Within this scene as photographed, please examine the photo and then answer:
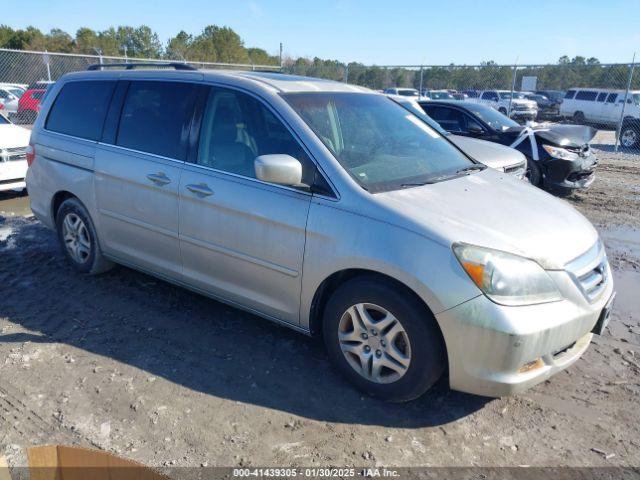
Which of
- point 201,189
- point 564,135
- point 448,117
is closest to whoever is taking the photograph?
point 201,189

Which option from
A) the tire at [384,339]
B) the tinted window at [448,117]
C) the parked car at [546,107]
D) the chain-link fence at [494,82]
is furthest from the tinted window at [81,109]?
the parked car at [546,107]

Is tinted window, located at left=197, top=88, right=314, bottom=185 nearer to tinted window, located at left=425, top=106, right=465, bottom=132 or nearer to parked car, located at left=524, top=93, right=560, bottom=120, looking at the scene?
tinted window, located at left=425, top=106, right=465, bottom=132

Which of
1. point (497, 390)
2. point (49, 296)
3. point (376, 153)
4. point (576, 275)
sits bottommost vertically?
point (49, 296)

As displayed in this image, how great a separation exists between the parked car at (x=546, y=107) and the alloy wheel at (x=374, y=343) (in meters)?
28.9

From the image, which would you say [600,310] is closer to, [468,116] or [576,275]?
[576,275]

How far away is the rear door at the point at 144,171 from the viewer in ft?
12.9

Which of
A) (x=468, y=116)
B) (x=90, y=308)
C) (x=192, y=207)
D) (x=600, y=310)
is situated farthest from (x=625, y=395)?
(x=468, y=116)

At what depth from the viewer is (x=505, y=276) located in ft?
8.92

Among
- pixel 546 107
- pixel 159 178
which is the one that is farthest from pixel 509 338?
pixel 546 107

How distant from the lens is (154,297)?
15.0ft

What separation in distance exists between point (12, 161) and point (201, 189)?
5.78 m

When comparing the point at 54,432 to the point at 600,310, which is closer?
the point at 54,432

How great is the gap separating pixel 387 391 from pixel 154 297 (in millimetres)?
2393

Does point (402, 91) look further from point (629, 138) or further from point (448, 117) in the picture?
point (448, 117)
